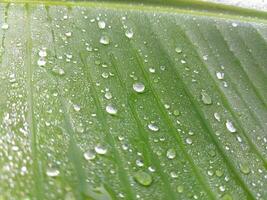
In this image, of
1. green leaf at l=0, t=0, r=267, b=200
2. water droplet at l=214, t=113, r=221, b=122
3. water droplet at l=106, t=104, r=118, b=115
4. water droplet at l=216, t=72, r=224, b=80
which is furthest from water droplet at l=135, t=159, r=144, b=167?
water droplet at l=216, t=72, r=224, b=80

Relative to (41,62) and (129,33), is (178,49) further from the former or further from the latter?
(41,62)

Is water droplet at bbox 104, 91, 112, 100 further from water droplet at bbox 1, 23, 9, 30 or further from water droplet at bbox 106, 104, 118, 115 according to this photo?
water droplet at bbox 1, 23, 9, 30

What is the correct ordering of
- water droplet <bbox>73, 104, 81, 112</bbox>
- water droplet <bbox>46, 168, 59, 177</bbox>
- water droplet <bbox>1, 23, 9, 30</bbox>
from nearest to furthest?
water droplet <bbox>46, 168, 59, 177</bbox>, water droplet <bbox>73, 104, 81, 112</bbox>, water droplet <bbox>1, 23, 9, 30</bbox>

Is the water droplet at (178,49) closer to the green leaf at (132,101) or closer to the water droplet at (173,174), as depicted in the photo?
the green leaf at (132,101)

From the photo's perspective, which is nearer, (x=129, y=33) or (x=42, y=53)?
(x=42, y=53)

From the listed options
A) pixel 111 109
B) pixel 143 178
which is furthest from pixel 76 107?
pixel 143 178

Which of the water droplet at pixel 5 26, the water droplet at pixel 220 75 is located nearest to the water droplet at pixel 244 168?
the water droplet at pixel 220 75

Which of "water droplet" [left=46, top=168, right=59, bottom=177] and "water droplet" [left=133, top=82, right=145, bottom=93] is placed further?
"water droplet" [left=133, top=82, right=145, bottom=93]

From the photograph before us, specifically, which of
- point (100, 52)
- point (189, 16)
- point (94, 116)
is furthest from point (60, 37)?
point (189, 16)
